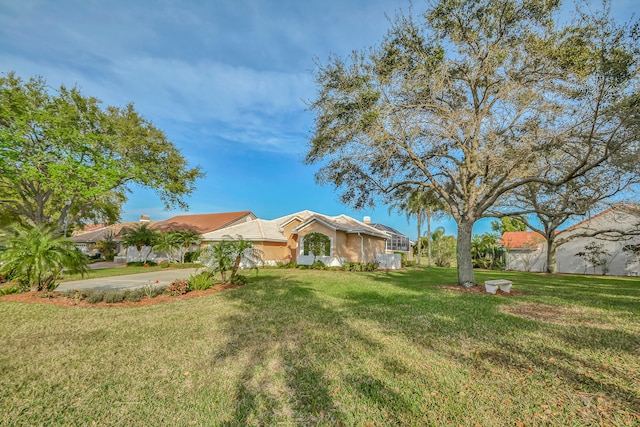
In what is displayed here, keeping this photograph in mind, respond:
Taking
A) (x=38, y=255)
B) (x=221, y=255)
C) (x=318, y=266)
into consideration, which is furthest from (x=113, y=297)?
(x=318, y=266)

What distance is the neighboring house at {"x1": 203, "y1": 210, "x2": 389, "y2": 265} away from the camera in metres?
23.3

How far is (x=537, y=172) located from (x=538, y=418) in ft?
38.8

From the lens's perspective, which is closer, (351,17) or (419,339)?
(419,339)

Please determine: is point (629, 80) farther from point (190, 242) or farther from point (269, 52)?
point (190, 242)

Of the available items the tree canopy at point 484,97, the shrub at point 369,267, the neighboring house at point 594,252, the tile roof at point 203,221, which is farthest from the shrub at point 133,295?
the neighboring house at point 594,252

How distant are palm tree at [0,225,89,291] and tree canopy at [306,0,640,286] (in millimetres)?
9740

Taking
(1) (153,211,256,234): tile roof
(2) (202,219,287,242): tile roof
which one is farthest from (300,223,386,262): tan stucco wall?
(1) (153,211,256,234): tile roof

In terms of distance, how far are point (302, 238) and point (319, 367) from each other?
65.9 ft

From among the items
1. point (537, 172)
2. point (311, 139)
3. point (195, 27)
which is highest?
point (195, 27)

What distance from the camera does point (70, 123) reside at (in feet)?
70.2

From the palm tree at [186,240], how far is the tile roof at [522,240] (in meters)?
33.6

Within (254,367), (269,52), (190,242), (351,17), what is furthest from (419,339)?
(190,242)

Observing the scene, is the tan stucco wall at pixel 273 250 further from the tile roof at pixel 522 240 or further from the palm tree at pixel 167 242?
the tile roof at pixel 522 240

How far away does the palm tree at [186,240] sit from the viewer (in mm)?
26906
